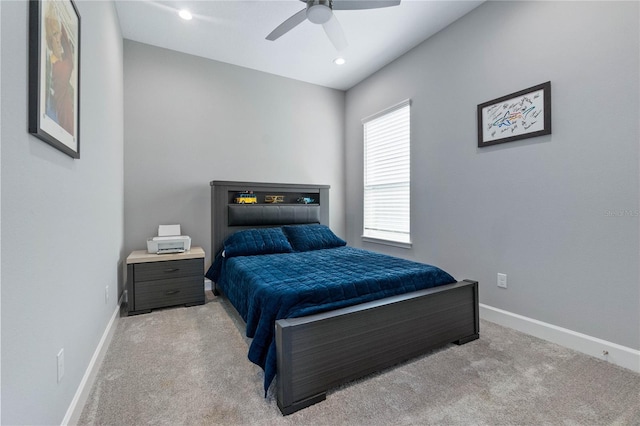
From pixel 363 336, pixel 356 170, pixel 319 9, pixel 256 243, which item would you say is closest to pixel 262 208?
pixel 256 243

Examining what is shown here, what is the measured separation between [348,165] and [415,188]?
144 cm

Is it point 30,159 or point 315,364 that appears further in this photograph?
point 315,364

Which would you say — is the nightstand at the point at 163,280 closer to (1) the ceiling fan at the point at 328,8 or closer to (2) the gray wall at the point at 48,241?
(2) the gray wall at the point at 48,241

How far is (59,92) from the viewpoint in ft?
4.26

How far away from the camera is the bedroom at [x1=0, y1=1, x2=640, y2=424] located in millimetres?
1077

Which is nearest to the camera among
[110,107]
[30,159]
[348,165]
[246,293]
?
[30,159]

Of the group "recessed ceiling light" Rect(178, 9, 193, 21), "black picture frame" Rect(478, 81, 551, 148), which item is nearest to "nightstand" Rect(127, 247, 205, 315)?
"recessed ceiling light" Rect(178, 9, 193, 21)

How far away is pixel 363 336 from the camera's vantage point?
1.77 meters

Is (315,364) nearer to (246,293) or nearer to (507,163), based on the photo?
(246,293)

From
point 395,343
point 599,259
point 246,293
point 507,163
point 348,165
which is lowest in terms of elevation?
point 395,343

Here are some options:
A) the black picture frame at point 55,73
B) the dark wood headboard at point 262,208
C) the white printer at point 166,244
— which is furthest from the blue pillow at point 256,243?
the black picture frame at point 55,73

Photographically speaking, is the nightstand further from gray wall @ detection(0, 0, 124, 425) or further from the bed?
gray wall @ detection(0, 0, 124, 425)

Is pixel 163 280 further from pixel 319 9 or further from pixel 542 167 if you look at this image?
pixel 542 167

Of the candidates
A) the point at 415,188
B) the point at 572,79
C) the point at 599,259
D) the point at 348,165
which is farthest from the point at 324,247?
the point at 572,79
